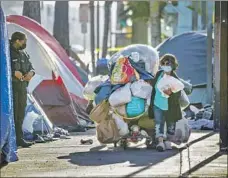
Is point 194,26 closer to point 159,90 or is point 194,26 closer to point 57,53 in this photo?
point 57,53

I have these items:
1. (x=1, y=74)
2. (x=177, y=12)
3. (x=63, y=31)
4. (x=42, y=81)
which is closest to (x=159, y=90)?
(x=1, y=74)

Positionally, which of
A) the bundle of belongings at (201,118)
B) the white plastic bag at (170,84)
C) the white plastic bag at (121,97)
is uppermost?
the white plastic bag at (170,84)

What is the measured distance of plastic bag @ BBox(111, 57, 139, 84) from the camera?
38.8ft

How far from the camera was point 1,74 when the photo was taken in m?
10.1

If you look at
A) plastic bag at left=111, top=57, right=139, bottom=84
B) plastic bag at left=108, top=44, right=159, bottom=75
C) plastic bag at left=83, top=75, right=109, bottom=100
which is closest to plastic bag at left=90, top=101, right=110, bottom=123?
plastic bag at left=111, top=57, right=139, bottom=84

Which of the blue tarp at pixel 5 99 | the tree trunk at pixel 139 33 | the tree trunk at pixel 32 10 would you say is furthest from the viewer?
the tree trunk at pixel 139 33

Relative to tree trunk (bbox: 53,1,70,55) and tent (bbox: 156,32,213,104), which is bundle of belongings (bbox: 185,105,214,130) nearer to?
tent (bbox: 156,32,213,104)

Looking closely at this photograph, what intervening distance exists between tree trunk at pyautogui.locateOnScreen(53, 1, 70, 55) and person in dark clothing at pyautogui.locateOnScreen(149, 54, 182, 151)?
11705 mm

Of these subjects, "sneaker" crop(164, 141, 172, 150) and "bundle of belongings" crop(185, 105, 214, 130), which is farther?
"bundle of belongings" crop(185, 105, 214, 130)

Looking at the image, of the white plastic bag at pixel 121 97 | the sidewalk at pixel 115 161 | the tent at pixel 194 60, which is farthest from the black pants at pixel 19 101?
the tent at pixel 194 60

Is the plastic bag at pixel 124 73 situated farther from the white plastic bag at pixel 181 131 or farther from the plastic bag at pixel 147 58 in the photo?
the white plastic bag at pixel 181 131

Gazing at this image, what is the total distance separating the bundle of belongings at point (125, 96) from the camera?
38.6 feet

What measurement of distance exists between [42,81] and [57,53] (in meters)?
2.00

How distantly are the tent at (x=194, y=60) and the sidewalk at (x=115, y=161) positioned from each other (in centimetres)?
652
